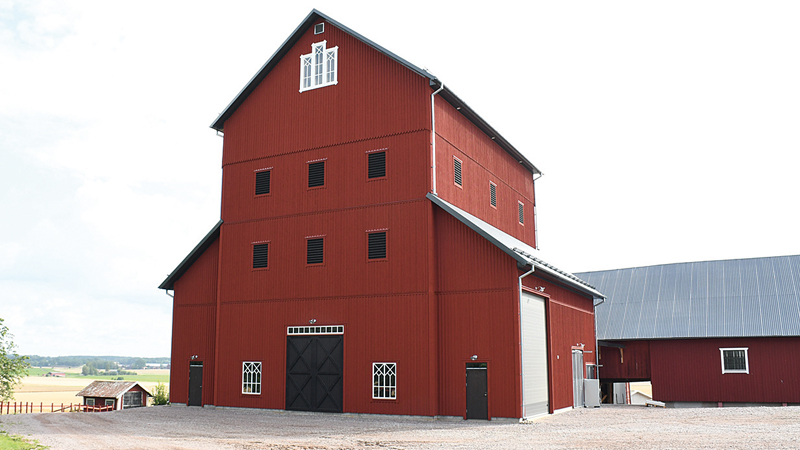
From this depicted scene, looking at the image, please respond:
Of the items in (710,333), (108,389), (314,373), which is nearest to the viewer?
(314,373)

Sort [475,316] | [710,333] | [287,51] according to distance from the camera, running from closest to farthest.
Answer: [475,316], [287,51], [710,333]

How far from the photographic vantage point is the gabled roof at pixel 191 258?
28656mm

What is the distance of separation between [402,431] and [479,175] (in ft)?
42.1

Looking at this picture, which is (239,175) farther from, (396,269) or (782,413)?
(782,413)

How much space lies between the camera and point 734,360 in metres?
31.0

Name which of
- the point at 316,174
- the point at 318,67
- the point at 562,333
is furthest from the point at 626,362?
the point at 318,67

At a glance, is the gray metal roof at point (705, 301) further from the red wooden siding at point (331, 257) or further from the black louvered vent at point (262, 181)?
Result: the black louvered vent at point (262, 181)

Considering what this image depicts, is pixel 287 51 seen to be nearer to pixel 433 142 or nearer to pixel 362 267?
pixel 433 142

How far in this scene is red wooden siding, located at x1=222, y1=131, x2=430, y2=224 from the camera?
2428cm

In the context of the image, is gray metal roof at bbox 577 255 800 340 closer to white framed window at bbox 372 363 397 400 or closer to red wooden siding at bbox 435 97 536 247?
red wooden siding at bbox 435 97 536 247

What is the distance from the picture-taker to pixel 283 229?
2664cm

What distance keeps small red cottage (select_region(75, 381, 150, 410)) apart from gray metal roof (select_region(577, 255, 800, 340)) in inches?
1124

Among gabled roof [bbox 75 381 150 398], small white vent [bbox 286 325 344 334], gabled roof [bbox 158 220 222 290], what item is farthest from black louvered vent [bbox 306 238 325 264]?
gabled roof [bbox 75 381 150 398]

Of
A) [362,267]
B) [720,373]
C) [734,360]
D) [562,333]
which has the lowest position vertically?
[720,373]
